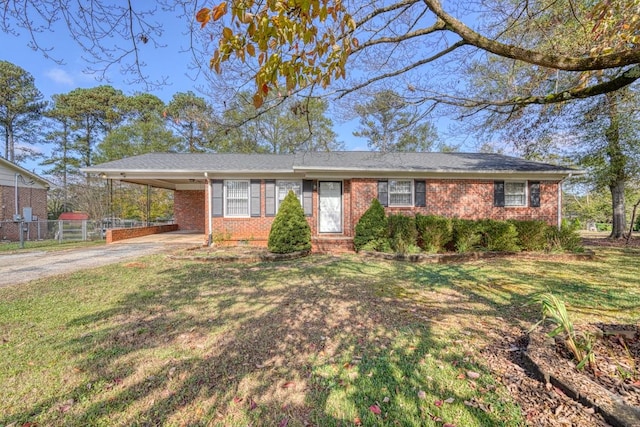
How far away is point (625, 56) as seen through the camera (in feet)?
7.54

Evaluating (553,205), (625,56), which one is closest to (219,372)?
(625,56)

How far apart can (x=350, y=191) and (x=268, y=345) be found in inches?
342

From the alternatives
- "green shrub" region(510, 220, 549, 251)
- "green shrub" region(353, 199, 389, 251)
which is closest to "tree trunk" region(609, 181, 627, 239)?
"green shrub" region(510, 220, 549, 251)

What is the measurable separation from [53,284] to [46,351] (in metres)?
3.41

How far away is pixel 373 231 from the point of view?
30.3 ft

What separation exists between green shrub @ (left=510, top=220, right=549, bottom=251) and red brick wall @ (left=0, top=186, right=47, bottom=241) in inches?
927

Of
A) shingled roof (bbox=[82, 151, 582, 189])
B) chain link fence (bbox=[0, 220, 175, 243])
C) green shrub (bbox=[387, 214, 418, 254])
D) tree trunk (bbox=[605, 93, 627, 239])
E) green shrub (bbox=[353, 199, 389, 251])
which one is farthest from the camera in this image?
chain link fence (bbox=[0, 220, 175, 243])

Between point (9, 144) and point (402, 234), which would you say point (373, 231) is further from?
point (9, 144)

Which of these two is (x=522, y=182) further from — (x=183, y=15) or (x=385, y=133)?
(x=183, y=15)

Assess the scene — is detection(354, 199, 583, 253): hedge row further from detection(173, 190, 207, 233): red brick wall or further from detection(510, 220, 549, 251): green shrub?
detection(173, 190, 207, 233): red brick wall

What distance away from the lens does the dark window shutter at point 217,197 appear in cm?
1131

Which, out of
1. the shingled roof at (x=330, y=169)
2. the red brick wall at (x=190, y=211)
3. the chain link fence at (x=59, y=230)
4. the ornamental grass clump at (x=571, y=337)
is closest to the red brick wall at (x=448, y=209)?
the shingled roof at (x=330, y=169)

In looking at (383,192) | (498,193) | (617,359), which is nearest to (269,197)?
(383,192)

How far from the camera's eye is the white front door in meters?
11.7
